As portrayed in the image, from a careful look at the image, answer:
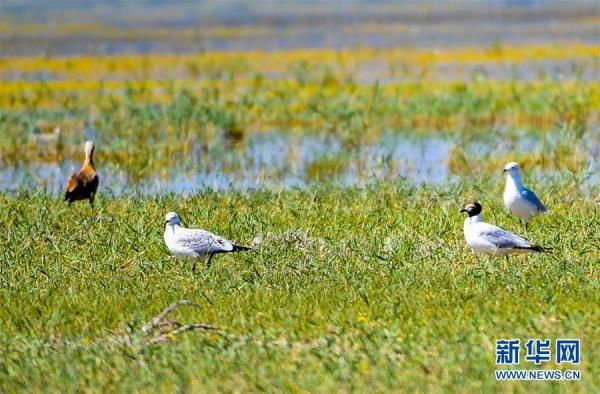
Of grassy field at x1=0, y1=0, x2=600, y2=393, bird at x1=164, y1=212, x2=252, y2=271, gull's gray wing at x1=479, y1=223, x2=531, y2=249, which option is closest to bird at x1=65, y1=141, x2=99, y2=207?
grassy field at x1=0, y1=0, x2=600, y2=393

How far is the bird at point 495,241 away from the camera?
32.8ft

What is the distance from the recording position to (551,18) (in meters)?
64.6

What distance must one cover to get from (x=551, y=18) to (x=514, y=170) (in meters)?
54.2

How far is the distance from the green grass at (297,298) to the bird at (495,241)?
4.7 inches

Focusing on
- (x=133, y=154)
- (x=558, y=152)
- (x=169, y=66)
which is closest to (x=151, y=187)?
(x=133, y=154)

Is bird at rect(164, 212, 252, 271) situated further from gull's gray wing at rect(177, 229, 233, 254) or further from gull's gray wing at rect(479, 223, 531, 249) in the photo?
gull's gray wing at rect(479, 223, 531, 249)

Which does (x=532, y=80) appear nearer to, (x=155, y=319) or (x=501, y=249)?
(x=501, y=249)

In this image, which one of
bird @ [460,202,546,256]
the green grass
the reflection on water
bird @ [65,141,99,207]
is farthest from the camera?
the reflection on water

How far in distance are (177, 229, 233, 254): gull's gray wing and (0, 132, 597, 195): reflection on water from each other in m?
4.76

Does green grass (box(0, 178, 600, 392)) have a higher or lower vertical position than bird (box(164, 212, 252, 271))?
lower

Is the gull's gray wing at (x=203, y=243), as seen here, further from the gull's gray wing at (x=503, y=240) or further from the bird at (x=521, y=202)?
the bird at (x=521, y=202)

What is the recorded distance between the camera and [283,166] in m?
18.0

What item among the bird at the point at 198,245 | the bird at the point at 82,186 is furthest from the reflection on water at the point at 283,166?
the bird at the point at 198,245

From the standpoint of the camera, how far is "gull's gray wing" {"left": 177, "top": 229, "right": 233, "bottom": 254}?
10.2 metres
